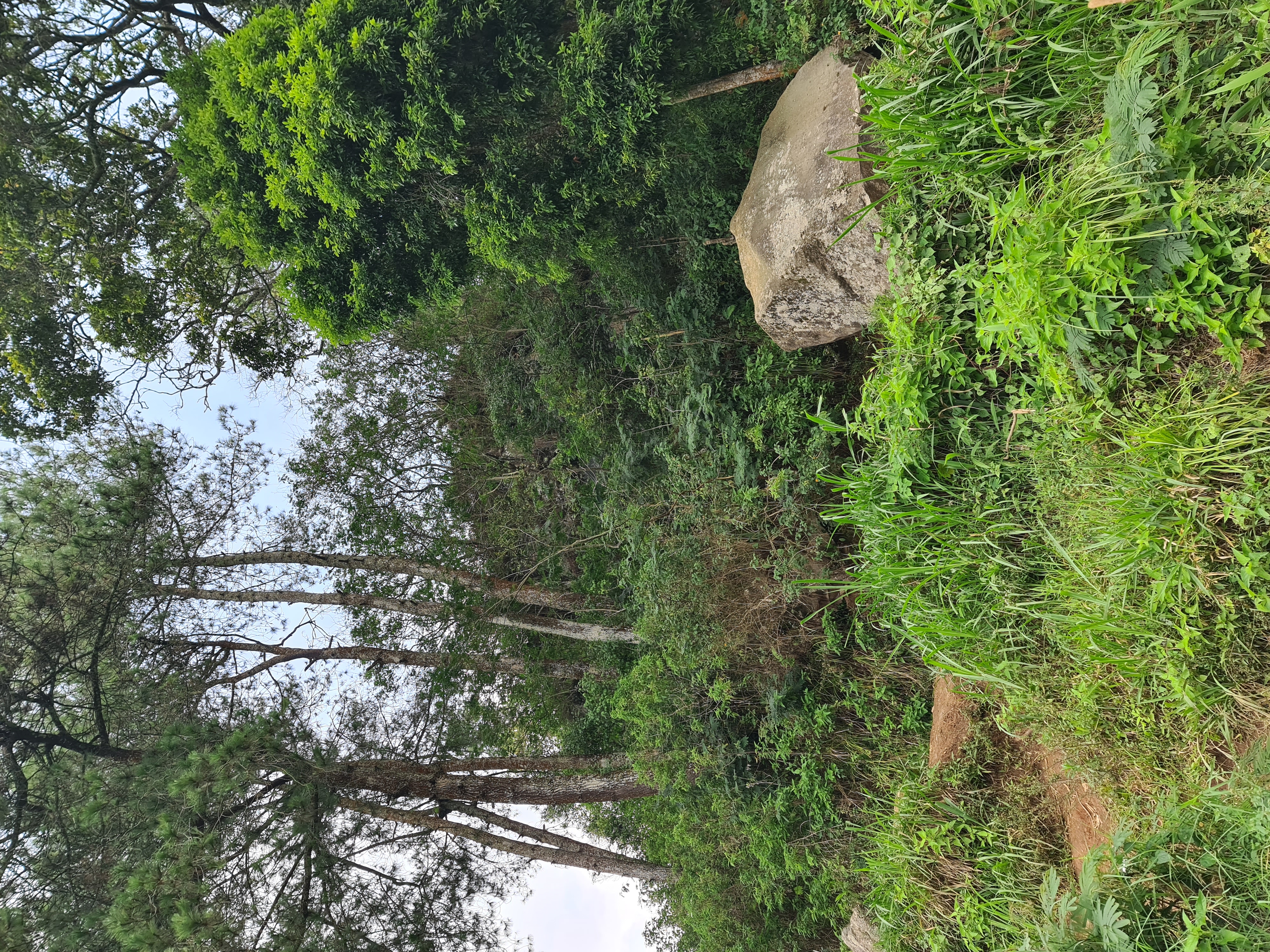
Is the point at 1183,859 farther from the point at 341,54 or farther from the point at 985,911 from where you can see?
the point at 341,54

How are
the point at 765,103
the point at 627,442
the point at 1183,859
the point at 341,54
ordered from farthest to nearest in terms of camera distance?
the point at 627,442 → the point at 765,103 → the point at 341,54 → the point at 1183,859

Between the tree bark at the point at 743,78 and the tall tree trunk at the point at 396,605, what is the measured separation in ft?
19.0

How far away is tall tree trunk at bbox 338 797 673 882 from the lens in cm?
843

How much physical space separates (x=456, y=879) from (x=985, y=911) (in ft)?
25.3

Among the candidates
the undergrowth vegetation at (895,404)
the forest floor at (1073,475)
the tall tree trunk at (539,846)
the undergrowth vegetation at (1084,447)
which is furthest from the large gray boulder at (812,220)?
the tall tree trunk at (539,846)

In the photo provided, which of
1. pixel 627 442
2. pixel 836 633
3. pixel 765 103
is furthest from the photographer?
pixel 627 442

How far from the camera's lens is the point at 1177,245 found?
91.9 inches

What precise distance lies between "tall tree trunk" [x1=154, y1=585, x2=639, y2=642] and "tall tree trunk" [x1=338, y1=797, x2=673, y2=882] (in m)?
2.60

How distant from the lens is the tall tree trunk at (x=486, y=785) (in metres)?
8.13

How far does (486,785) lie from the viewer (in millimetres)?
8461

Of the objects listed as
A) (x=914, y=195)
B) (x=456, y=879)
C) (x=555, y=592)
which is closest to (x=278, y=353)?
(x=555, y=592)

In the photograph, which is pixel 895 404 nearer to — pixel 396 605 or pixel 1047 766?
pixel 1047 766

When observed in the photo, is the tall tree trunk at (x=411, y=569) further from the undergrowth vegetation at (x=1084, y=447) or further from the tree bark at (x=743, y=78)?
the tree bark at (x=743, y=78)

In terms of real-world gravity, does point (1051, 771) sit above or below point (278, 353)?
below
